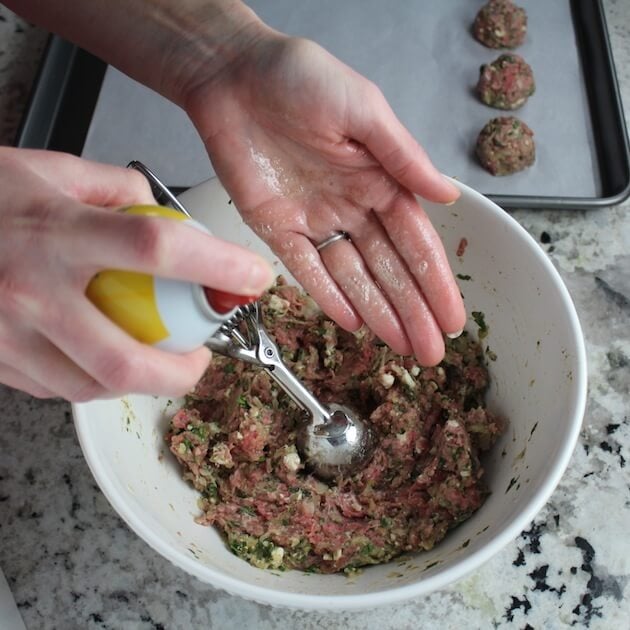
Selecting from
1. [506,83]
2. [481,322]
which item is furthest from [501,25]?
[481,322]

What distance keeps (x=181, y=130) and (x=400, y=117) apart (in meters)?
0.57

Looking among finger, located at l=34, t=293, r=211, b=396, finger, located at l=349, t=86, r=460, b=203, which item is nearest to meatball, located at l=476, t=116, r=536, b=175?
finger, located at l=349, t=86, r=460, b=203

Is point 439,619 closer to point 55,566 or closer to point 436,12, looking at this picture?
point 55,566

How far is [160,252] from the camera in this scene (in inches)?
27.4

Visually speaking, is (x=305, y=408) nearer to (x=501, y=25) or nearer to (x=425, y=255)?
(x=425, y=255)

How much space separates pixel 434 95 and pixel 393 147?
3.17 ft

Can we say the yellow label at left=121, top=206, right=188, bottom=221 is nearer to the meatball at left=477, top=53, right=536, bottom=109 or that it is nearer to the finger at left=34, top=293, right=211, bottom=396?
the finger at left=34, top=293, right=211, bottom=396

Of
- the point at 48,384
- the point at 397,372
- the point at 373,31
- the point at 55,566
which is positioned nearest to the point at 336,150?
the point at 397,372

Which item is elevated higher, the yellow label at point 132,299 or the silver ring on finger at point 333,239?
the yellow label at point 132,299

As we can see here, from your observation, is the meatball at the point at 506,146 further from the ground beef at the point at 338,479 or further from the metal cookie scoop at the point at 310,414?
the metal cookie scoop at the point at 310,414

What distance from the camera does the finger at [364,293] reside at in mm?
1294

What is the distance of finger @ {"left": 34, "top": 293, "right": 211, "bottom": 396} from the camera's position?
767mm

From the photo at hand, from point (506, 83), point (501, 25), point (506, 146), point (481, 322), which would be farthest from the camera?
point (501, 25)

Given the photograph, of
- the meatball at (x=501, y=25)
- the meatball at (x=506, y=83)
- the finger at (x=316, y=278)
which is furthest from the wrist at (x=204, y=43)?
the meatball at (x=501, y=25)
